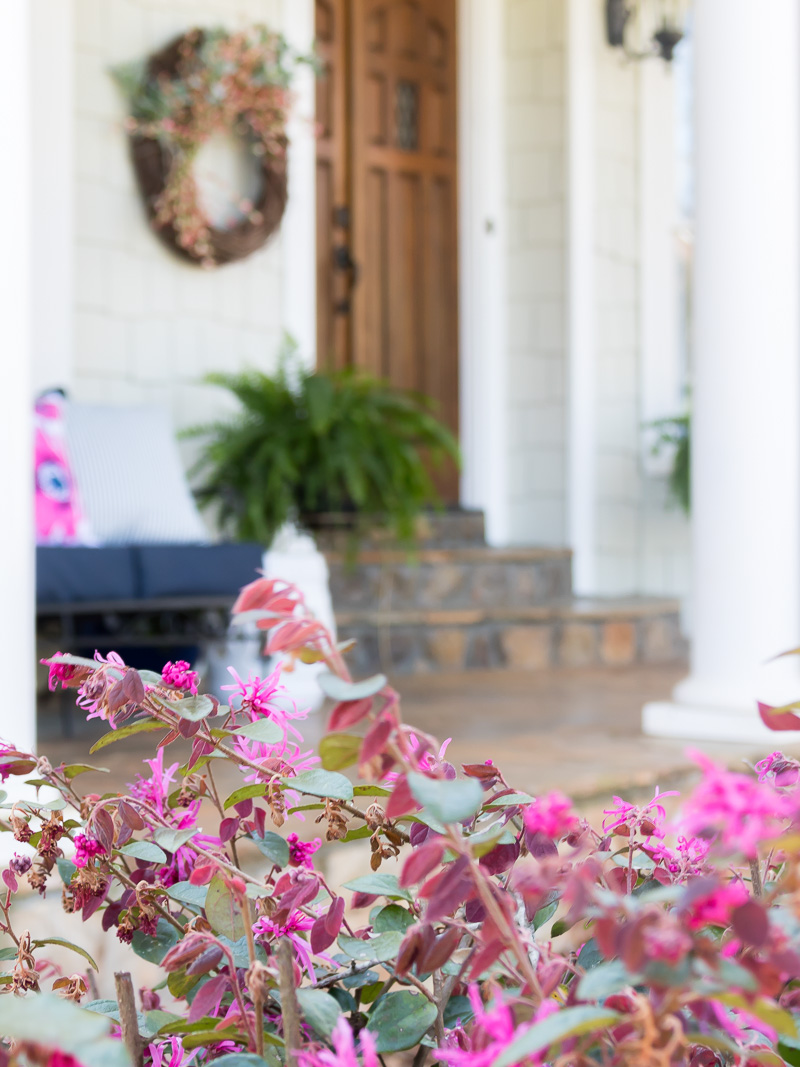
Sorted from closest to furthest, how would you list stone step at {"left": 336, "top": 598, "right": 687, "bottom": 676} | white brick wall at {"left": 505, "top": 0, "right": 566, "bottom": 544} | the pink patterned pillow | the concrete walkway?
the concrete walkway, the pink patterned pillow, stone step at {"left": 336, "top": 598, "right": 687, "bottom": 676}, white brick wall at {"left": 505, "top": 0, "right": 566, "bottom": 544}

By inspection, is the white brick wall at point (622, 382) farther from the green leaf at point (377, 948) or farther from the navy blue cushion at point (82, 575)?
the green leaf at point (377, 948)

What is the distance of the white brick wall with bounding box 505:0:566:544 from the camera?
17.6ft

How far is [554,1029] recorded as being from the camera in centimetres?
29

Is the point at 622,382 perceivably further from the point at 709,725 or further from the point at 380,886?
Result: the point at 380,886

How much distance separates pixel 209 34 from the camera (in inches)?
174

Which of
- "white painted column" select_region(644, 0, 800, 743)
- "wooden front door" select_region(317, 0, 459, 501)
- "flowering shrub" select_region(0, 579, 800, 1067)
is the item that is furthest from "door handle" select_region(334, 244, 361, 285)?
"flowering shrub" select_region(0, 579, 800, 1067)

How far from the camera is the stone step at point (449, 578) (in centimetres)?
448

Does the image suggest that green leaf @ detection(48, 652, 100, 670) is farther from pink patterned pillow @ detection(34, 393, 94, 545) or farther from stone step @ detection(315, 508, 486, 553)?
stone step @ detection(315, 508, 486, 553)

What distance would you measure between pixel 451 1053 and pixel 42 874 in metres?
0.24

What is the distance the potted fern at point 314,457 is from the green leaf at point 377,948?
11.4 feet

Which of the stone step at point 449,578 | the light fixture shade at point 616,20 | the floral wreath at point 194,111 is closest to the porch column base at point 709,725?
the stone step at point 449,578

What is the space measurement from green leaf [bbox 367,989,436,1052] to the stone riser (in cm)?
359

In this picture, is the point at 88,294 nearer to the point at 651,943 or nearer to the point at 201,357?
the point at 201,357

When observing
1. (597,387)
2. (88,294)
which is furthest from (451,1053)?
(597,387)
